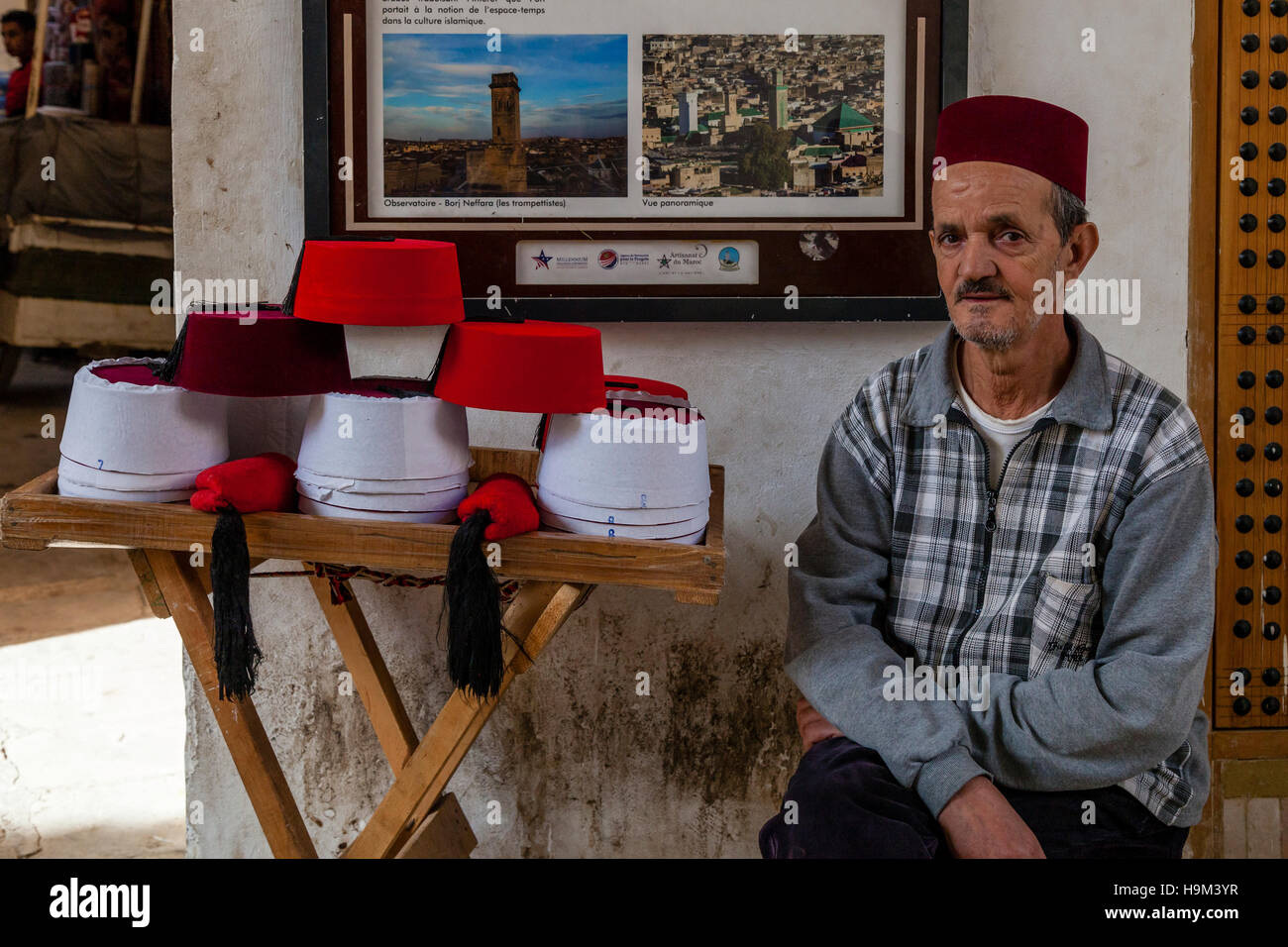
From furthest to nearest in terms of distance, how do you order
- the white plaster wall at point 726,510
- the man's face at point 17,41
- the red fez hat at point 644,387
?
1. the man's face at point 17,41
2. the white plaster wall at point 726,510
3. the red fez hat at point 644,387

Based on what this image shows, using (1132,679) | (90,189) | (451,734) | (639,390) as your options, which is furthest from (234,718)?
(90,189)

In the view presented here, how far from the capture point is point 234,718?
162cm

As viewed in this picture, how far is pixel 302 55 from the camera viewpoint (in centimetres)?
198

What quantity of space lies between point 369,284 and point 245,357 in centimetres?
20

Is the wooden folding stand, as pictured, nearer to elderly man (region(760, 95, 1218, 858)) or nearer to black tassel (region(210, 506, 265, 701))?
black tassel (region(210, 506, 265, 701))

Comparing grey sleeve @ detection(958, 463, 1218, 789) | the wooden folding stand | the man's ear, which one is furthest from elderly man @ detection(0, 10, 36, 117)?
grey sleeve @ detection(958, 463, 1218, 789)

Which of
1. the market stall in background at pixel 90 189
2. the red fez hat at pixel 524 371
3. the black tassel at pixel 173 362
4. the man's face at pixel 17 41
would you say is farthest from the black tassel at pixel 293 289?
the man's face at pixel 17 41

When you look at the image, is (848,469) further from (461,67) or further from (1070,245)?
(461,67)

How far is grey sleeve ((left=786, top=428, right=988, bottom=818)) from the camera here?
4.94ft

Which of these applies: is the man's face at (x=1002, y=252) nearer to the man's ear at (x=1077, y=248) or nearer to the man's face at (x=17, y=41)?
the man's ear at (x=1077, y=248)

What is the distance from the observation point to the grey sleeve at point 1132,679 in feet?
4.85

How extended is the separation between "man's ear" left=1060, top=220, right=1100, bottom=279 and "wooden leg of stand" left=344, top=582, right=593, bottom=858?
2.81 feet

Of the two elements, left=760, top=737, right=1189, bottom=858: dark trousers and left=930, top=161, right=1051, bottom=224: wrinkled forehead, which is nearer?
left=760, top=737, right=1189, bottom=858: dark trousers

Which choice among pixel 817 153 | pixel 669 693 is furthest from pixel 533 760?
pixel 817 153
